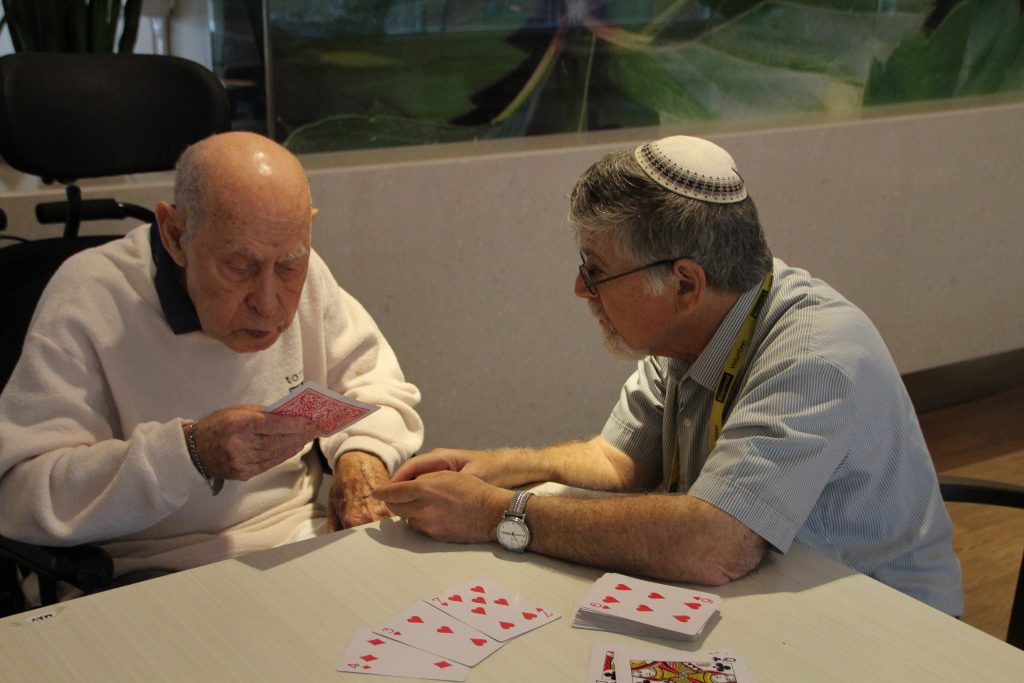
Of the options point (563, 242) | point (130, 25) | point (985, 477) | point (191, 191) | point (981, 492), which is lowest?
point (985, 477)

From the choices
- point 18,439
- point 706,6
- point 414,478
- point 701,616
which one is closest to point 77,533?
point 18,439

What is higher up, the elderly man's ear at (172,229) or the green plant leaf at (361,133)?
the elderly man's ear at (172,229)

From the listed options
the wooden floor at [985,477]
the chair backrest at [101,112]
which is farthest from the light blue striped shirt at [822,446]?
the wooden floor at [985,477]

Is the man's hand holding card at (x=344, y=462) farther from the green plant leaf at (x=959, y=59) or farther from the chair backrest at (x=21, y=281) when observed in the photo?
the green plant leaf at (x=959, y=59)

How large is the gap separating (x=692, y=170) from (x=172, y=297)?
3.24ft

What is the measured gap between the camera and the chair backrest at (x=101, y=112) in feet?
7.37

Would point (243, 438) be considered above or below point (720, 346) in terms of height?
below

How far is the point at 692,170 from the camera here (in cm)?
190

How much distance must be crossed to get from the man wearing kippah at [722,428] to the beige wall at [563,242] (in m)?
1.38

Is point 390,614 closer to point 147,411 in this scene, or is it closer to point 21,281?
point 147,411

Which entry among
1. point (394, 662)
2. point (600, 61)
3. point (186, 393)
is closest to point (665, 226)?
point (394, 662)

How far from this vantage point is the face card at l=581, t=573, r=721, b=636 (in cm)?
154

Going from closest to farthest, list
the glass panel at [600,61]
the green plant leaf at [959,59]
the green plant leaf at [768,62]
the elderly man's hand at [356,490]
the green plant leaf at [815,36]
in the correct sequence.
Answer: the elderly man's hand at [356,490] → the glass panel at [600,61] → the green plant leaf at [768,62] → the green plant leaf at [815,36] → the green plant leaf at [959,59]

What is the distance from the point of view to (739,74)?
4410mm
